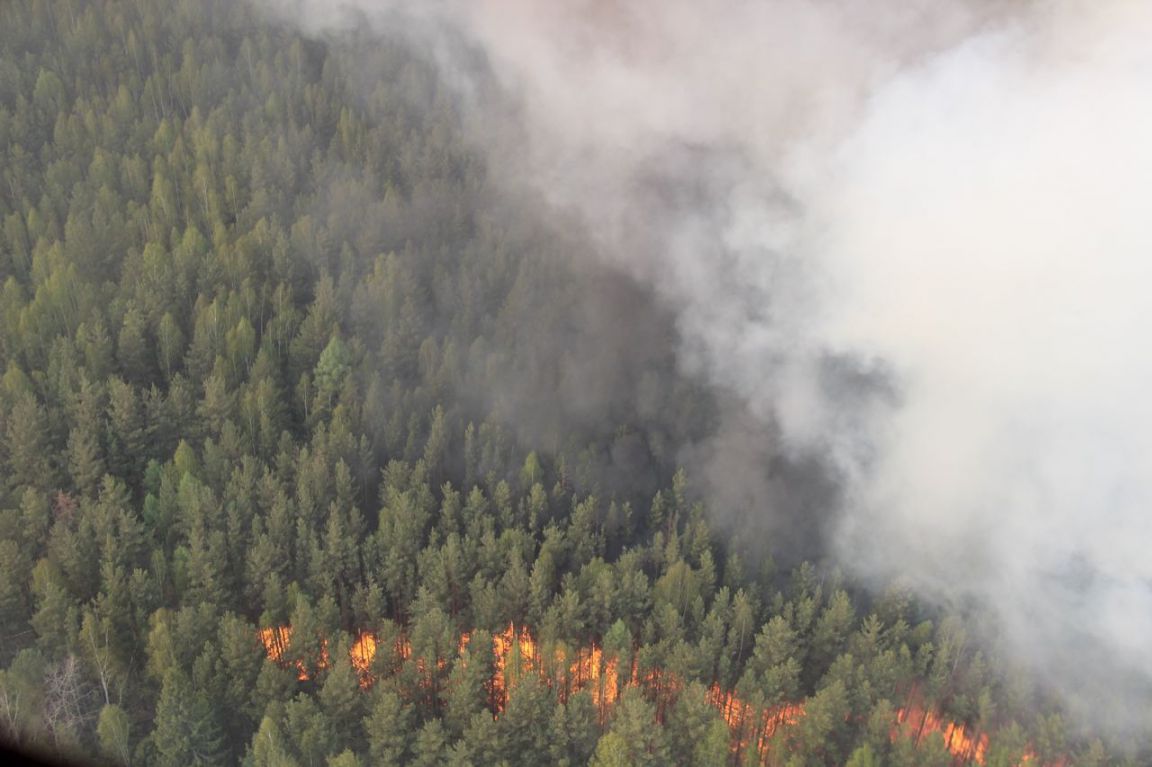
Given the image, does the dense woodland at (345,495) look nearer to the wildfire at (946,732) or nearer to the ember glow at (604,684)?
the ember glow at (604,684)

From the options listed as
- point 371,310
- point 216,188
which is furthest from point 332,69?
point 371,310

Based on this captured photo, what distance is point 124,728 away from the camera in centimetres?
2895

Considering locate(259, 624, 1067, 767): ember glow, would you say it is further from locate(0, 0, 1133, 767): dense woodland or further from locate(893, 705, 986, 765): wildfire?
locate(0, 0, 1133, 767): dense woodland

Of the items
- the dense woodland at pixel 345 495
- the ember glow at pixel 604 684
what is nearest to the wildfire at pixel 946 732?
the ember glow at pixel 604 684

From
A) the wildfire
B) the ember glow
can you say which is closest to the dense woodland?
the ember glow

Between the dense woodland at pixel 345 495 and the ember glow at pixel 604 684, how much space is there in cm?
30

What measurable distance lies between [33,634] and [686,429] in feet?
94.1

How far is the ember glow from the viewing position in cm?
3374

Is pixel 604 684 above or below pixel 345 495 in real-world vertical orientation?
below

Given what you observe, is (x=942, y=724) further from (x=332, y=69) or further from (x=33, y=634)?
(x=332, y=69)

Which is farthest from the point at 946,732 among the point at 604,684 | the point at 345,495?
the point at 345,495

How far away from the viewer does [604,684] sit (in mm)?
34719

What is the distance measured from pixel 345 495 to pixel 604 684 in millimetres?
11721

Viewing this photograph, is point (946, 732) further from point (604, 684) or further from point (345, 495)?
point (345, 495)
